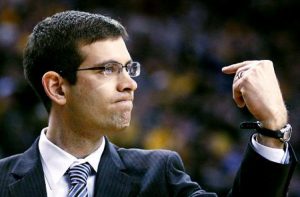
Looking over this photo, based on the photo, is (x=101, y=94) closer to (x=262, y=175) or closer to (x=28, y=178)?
(x=28, y=178)

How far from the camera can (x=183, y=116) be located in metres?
7.29

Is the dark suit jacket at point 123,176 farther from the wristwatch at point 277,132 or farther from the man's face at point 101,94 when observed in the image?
the wristwatch at point 277,132

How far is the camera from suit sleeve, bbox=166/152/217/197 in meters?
2.69

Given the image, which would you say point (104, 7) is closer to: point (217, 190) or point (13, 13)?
point (13, 13)

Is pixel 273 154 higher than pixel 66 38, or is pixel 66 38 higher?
pixel 66 38

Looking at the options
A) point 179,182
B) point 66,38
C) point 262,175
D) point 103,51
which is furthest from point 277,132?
point 66,38

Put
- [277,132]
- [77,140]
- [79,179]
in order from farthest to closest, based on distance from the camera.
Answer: [77,140], [79,179], [277,132]

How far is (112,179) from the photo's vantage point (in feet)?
9.07

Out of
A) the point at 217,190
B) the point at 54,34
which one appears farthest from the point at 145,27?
the point at 54,34

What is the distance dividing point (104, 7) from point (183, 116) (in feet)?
7.87

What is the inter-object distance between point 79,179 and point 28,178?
0.60 ft

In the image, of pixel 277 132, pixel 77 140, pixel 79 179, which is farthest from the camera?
pixel 77 140

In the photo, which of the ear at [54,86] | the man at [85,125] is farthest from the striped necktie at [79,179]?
the ear at [54,86]

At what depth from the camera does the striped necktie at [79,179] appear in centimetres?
269
